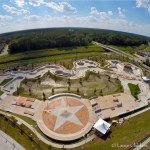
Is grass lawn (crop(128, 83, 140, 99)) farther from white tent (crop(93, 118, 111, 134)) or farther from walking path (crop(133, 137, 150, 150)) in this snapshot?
walking path (crop(133, 137, 150, 150))

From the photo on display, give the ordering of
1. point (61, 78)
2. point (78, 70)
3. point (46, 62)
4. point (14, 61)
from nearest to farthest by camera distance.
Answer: point (61, 78) < point (78, 70) < point (46, 62) < point (14, 61)

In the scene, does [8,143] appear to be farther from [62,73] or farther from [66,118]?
[62,73]

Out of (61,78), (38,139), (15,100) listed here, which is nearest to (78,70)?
(61,78)

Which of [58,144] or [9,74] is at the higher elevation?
[9,74]

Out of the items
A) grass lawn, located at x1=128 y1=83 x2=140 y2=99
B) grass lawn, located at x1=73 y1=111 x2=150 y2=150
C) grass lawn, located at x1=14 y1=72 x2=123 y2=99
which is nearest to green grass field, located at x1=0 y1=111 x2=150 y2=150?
grass lawn, located at x1=73 y1=111 x2=150 y2=150

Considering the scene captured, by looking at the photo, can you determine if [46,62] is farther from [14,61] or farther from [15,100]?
[15,100]
